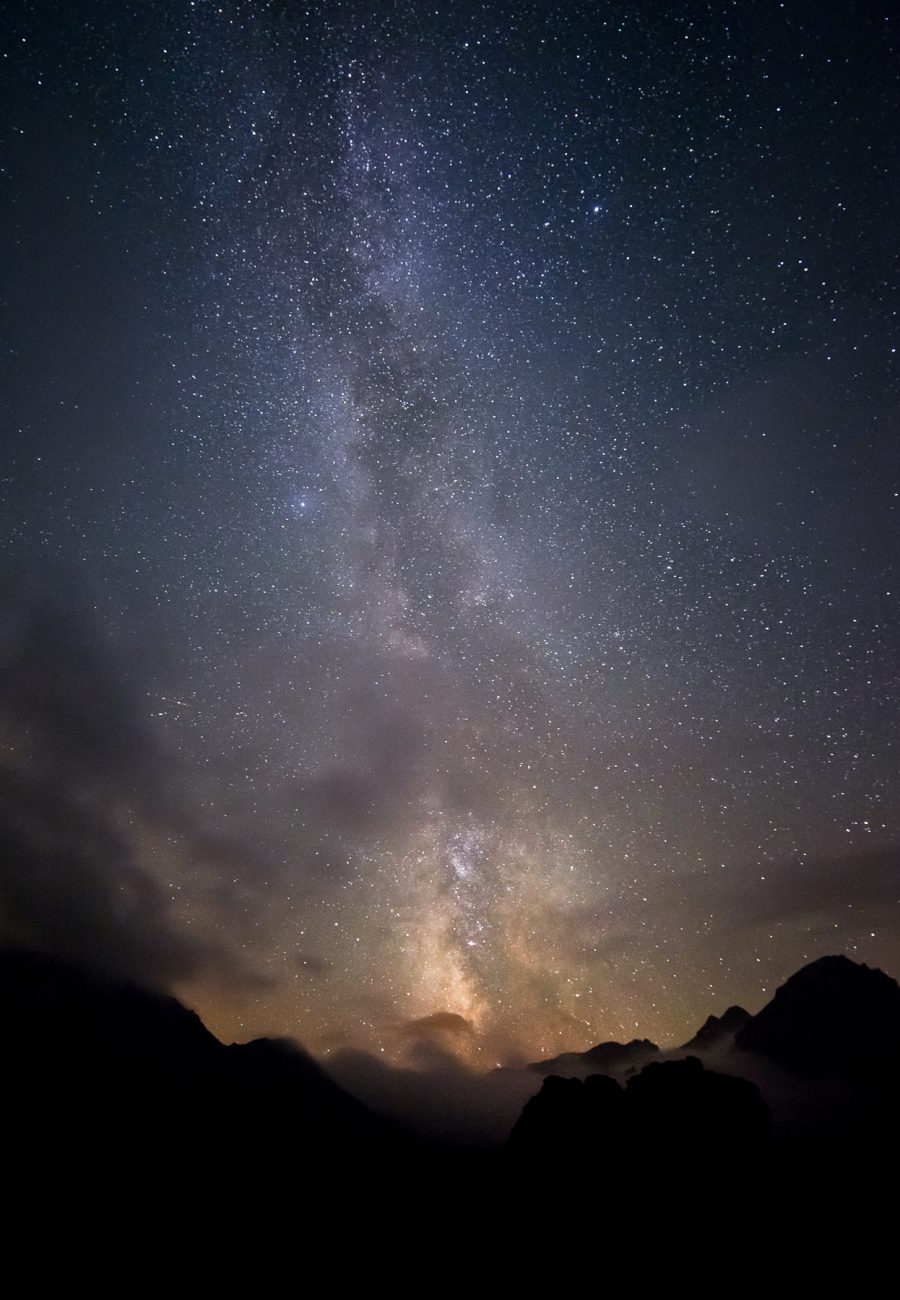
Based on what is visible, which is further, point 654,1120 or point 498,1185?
point 498,1185

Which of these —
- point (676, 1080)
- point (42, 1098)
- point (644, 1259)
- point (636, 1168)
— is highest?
point (676, 1080)

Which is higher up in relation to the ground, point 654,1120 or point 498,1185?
point 654,1120

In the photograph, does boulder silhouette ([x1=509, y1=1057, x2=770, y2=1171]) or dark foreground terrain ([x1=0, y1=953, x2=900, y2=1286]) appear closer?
dark foreground terrain ([x1=0, y1=953, x2=900, y2=1286])

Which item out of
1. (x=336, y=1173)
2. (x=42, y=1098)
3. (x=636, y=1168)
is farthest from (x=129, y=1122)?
(x=636, y=1168)

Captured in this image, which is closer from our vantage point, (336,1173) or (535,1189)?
(535,1189)

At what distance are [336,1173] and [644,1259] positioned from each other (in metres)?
140

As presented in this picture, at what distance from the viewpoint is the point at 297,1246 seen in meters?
123

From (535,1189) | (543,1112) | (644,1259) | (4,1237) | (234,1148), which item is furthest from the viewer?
(234,1148)

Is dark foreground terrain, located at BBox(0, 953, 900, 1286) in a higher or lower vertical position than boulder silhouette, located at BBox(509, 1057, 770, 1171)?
lower

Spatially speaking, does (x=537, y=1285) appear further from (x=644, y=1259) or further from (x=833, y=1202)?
(x=833, y=1202)

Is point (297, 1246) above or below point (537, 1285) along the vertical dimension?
below

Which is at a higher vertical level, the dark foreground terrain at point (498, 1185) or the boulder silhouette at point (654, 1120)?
Answer: the boulder silhouette at point (654, 1120)

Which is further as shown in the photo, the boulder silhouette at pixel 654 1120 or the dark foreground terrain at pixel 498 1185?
the boulder silhouette at pixel 654 1120

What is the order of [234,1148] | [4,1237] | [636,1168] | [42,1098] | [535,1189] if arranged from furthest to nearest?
[234,1148] → [42,1098] → [4,1237] → [535,1189] → [636,1168]
